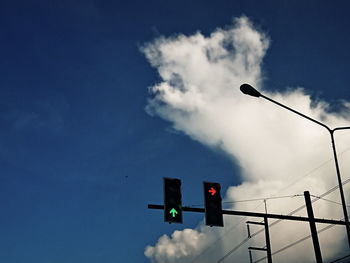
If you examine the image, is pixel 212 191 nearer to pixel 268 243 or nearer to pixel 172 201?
pixel 172 201

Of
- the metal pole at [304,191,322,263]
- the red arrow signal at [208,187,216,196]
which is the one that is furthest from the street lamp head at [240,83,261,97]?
the metal pole at [304,191,322,263]

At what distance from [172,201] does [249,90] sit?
5.39m

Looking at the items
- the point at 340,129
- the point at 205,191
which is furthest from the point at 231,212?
the point at 340,129

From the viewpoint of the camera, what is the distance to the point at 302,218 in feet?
60.2

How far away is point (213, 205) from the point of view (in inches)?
623

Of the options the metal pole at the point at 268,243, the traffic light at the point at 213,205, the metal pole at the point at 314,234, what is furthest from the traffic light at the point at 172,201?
the metal pole at the point at 268,243

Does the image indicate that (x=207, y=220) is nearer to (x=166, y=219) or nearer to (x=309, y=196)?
(x=166, y=219)

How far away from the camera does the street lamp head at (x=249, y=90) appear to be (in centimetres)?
1655

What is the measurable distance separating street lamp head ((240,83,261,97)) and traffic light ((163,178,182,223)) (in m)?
4.53

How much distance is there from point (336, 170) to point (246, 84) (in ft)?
16.1

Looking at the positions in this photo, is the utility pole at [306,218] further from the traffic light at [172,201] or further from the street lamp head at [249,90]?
the street lamp head at [249,90]

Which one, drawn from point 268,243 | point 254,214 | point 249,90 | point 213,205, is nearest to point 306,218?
point 254,214

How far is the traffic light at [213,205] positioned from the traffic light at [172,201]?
3.53 feet

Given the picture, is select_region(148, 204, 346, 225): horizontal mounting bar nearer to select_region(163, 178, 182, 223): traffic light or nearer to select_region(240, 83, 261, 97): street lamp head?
Answer: select_region(163, 178, 182, 223): traffic light
